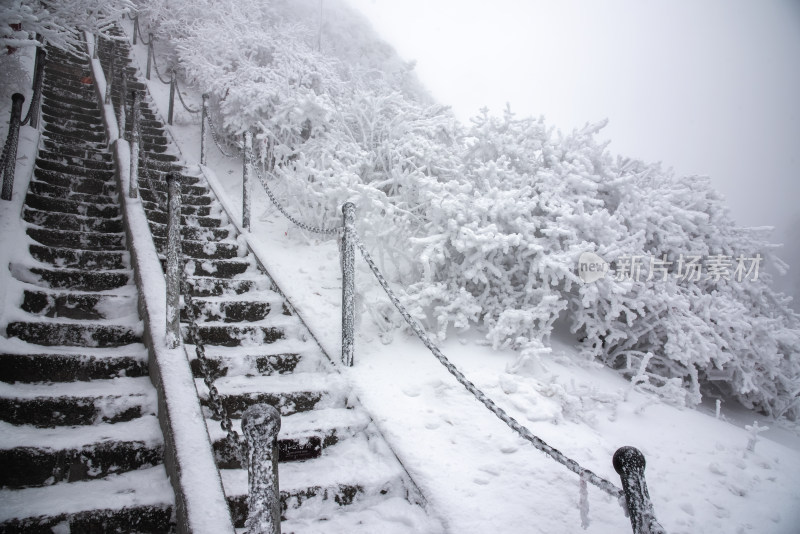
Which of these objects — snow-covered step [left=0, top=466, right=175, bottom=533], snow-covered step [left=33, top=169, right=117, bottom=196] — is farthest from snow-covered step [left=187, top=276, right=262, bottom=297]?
snow-covered step [left=33, top=169, right=117, bottom=196]

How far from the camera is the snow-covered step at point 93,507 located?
191 centimetres

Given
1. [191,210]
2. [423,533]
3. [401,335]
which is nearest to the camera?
[423,533]

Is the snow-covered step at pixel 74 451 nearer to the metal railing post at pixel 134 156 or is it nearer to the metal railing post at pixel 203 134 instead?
the metal railing post at pixel 134 156

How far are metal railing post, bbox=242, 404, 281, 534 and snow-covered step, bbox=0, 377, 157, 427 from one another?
6.27 feet

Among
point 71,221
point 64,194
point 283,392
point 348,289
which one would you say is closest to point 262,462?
point 283,392

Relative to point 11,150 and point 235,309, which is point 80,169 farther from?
point 235,309

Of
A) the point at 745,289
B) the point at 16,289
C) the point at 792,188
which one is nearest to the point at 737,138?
the point at 792,188

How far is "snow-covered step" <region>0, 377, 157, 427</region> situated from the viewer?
2.46m

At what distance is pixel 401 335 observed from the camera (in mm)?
4211

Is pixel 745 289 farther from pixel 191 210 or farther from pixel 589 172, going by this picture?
pixel 191 210

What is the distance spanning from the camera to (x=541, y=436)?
2.90 meters

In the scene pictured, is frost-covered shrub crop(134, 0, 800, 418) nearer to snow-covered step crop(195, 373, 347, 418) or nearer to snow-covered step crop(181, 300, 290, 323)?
snow-covered step crop(195, 373, 347, 418)

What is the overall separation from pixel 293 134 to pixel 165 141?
2943 millimetres

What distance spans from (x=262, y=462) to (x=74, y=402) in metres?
2.13
